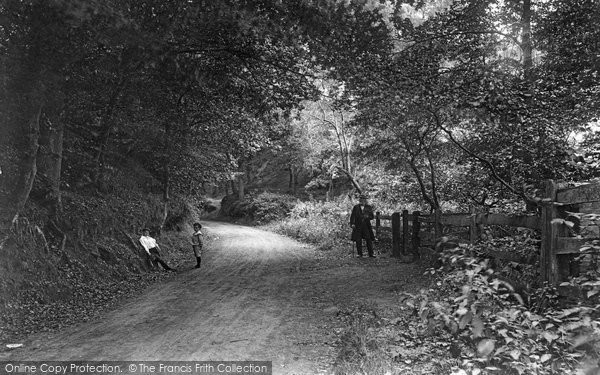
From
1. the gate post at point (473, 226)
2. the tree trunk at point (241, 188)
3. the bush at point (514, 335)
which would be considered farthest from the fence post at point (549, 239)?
the tree trunk at point (241, 188)

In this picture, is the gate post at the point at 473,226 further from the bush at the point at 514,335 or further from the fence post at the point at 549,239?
the bush at the point at 514,335

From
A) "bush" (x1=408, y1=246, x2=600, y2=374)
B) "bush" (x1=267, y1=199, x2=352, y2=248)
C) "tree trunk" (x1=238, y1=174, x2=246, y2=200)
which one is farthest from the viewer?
"tree trunk" (x1=238, y1=174, x2=246, y2=200)

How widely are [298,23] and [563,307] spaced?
21.5 feet

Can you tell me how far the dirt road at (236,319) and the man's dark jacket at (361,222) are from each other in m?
1.55

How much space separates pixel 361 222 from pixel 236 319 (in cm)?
761

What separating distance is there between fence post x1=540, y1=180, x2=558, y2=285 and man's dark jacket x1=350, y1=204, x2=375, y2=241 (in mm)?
8434

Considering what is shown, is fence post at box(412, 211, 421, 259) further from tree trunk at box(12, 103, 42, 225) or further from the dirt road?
tree trunk at box(12, 103, 42, 225)

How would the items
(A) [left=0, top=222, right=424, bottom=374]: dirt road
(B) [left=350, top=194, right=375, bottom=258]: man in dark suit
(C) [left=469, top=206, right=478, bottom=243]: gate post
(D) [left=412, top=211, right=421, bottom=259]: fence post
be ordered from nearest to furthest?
(A) [left=0, top=222, right=424, bottom=374]: dirt road, (C) [left=469, top=206, right=478, bottom=243]: gate post, (D) [left=412, top=211, right=421, bottom=259]: fence post, (B) [left=350, top=194, right=375, bottom=258]: man in dark suit

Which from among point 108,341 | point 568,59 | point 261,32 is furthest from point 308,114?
point 108,341

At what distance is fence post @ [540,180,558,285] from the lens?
17.2 ft

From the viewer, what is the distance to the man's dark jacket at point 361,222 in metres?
13.9

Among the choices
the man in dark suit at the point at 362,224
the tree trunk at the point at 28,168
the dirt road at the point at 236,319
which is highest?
the tree trunk at the point at 28,168

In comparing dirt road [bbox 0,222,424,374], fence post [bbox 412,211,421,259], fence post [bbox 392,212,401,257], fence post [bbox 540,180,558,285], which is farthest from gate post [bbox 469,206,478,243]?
fence post [bbox 392,212,401,257]

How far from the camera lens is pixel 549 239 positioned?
5336mm
